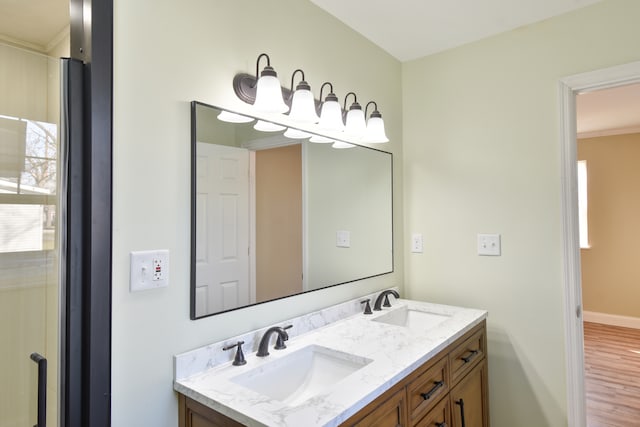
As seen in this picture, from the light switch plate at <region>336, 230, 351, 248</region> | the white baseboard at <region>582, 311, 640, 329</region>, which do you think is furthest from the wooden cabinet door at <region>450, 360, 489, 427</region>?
the white baseboard at <region>582, 311, 640, 329</region>

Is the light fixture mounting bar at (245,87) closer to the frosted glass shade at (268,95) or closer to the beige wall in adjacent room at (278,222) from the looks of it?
the frosted glass shade at (268,95)

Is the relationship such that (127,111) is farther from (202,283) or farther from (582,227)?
(582,227)

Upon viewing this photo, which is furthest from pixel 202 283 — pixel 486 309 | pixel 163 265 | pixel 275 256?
pixel 486 309

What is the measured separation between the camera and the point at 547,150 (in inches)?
76.5

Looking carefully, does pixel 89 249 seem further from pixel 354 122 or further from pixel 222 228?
pixel 354 122

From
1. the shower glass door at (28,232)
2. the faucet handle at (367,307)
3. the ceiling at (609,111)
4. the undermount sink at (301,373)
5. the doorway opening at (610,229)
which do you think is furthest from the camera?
the doorway opening at (610,229)

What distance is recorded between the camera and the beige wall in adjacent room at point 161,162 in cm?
106

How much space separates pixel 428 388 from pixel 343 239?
31.4 inches

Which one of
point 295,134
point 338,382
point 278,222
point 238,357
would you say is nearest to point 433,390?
point 338,382

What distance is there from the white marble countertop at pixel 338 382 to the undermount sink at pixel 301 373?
0.02 meters

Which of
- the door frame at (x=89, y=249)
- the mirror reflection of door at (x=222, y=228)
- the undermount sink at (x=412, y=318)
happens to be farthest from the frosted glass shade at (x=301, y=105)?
the undermount sink at (x=412, y=318)

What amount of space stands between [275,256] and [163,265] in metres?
0.52

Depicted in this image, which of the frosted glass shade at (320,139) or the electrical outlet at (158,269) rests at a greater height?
the frosted glass shade at (320,139)

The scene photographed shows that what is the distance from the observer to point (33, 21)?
3.26ft
